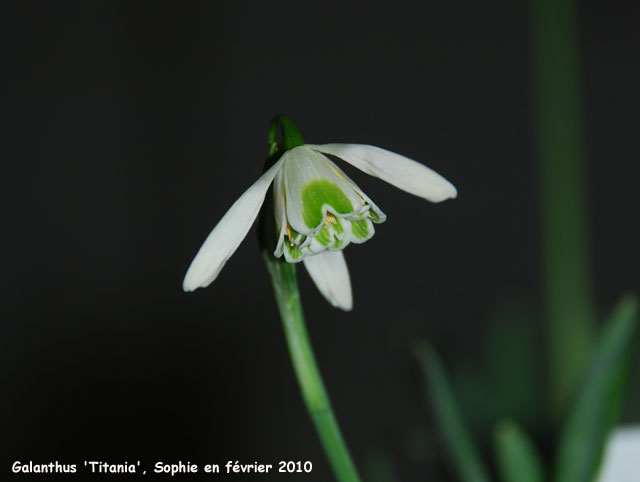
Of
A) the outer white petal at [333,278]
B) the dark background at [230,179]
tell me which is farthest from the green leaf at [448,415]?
the dark background at [230,179]

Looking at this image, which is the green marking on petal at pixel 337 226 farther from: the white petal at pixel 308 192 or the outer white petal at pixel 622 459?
the outer white petal at pixel 622 459

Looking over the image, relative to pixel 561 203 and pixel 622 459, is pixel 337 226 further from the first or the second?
pixel 561 203

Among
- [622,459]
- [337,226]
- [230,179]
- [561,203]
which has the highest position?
[230,179]

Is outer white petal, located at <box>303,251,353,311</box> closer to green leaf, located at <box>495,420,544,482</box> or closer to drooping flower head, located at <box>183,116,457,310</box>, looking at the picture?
drooping flower head, located at <box>183,116,457,310</box>

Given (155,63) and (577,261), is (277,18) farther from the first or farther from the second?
(577,261)

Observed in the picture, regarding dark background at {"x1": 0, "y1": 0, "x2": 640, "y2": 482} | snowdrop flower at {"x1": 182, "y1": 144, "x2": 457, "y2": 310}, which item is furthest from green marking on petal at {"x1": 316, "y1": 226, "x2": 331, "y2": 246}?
dark background at {"x1": 0, "y1": 0, "x2": 640, "y2": 482}

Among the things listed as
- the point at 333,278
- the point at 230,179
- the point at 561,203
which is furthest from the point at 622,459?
the point at 230,179
